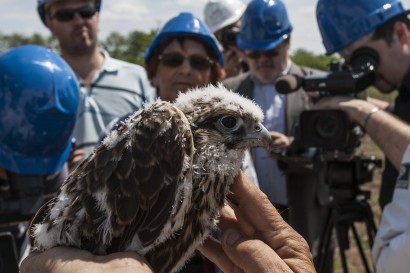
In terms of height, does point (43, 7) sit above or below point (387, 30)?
above

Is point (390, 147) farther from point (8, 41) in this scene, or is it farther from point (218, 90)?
point (8, 41)

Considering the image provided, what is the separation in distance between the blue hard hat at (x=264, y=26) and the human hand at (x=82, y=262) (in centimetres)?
335

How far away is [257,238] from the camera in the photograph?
6.40 ft

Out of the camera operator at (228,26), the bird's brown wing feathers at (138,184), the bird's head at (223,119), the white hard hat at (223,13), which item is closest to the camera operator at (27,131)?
the bird's brown wing feathers at (138,184)

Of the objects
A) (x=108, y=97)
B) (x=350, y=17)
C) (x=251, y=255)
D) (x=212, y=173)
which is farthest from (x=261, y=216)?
(x=108, y=97)

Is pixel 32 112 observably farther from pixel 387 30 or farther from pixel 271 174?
pixel 387 30

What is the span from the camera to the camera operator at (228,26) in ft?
19.5

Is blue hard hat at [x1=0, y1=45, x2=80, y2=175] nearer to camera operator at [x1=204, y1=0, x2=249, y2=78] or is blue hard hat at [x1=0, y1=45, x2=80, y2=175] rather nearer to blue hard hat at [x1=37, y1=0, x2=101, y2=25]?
blue hard hat at [x1=37, y1=0, x2=101, y2=25]

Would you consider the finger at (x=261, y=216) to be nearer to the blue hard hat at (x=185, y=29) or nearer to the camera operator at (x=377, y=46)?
the camera operator at (x=377, y=46)

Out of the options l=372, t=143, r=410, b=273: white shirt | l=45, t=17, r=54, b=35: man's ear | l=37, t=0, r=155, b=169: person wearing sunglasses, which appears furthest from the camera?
l=45, t=17, r=54, b=35: man's ear

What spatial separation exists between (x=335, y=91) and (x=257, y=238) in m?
1.86

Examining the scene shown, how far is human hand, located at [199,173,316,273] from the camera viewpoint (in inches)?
72.0

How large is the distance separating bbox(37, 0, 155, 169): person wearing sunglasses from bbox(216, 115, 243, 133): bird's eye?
2.71 metres

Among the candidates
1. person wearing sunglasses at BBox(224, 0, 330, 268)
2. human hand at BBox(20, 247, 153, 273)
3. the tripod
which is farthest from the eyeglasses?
human hand at BBox(20, 247, 153, 273)
